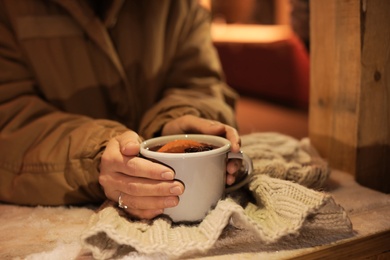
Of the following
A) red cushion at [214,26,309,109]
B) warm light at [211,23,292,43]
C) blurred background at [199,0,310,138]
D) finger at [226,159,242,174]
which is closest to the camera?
finger at [226,159,242,174]

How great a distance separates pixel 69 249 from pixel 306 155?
0.44 meters

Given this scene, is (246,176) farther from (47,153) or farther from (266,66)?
(266,66)

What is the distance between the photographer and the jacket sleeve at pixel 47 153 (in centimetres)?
69

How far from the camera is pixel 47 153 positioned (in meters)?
0.71

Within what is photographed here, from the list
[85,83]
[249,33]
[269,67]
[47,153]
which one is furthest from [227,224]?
[249,33]

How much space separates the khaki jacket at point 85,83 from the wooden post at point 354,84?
208 millimetres

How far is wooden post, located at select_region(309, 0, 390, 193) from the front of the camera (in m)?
0.74

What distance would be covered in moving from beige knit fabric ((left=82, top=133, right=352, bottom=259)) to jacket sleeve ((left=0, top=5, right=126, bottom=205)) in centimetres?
11

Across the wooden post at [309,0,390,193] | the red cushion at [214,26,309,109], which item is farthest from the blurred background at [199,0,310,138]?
the wooden post at [309,0,390,193]

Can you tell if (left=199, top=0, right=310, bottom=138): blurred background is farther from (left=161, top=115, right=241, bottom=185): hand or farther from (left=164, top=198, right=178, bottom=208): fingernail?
(left=164, top=198, right=178, bottom=208): fingernail

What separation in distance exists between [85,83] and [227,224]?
500mm

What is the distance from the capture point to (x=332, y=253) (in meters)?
0.56

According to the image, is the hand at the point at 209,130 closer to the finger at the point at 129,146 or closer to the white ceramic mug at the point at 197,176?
the white ceramic mug at the point at 197,176

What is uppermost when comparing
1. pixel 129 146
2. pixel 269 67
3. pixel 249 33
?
pixel 129 146
